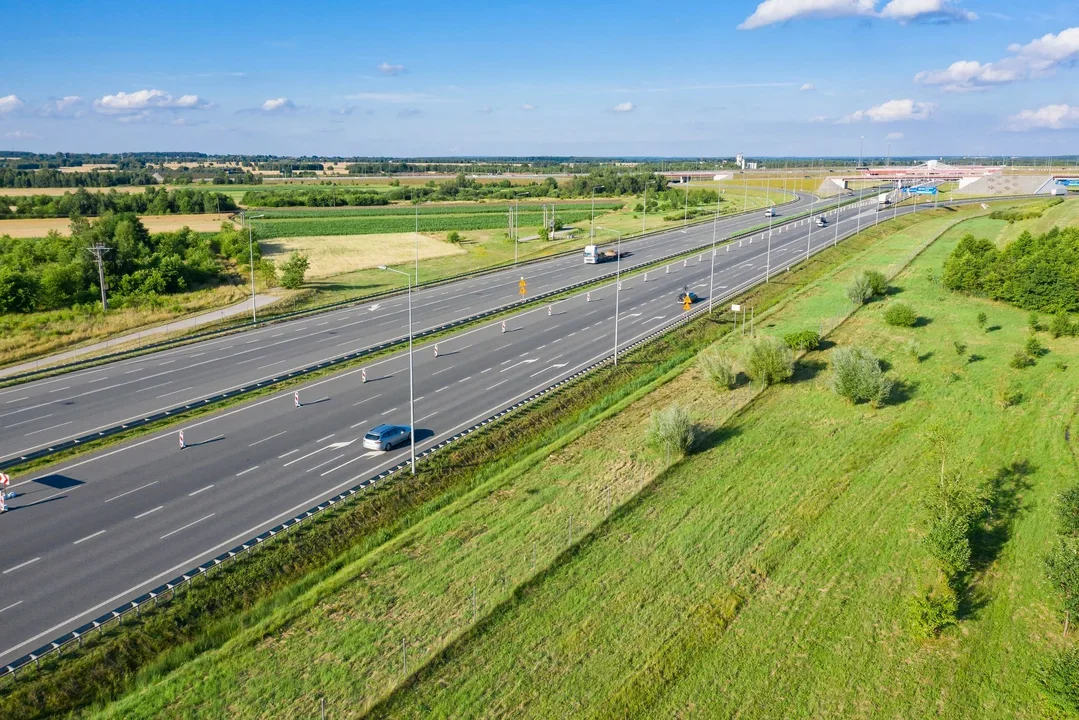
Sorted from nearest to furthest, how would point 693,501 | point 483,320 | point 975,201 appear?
point 693,501 → point 483,320 → point 975,201

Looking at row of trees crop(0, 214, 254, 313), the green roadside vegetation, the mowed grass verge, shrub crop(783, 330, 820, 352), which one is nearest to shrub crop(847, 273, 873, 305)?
shrub crop(783, 330, 820, 352)

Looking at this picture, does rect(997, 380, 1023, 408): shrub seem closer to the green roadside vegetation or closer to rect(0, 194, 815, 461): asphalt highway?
the green roadside vegetation

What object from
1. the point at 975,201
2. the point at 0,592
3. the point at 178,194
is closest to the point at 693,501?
the point at 0,592

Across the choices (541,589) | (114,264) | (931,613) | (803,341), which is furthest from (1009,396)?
(114,264)

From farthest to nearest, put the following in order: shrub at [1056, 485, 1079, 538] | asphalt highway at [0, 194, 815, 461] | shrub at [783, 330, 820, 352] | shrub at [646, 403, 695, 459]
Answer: shrub at [783, 330, 820, 352] < asphalt highway at [0, 194, 815, 461] < shrub at [646, 403, 695, 459] < shrub at [1056, 485, 1079, 538]

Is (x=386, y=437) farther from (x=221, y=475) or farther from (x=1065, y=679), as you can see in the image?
(x=1065, y=679)

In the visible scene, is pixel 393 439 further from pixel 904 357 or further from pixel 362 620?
pixel 904 357

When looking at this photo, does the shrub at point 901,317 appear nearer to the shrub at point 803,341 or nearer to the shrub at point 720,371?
the shrub at point 803,341
